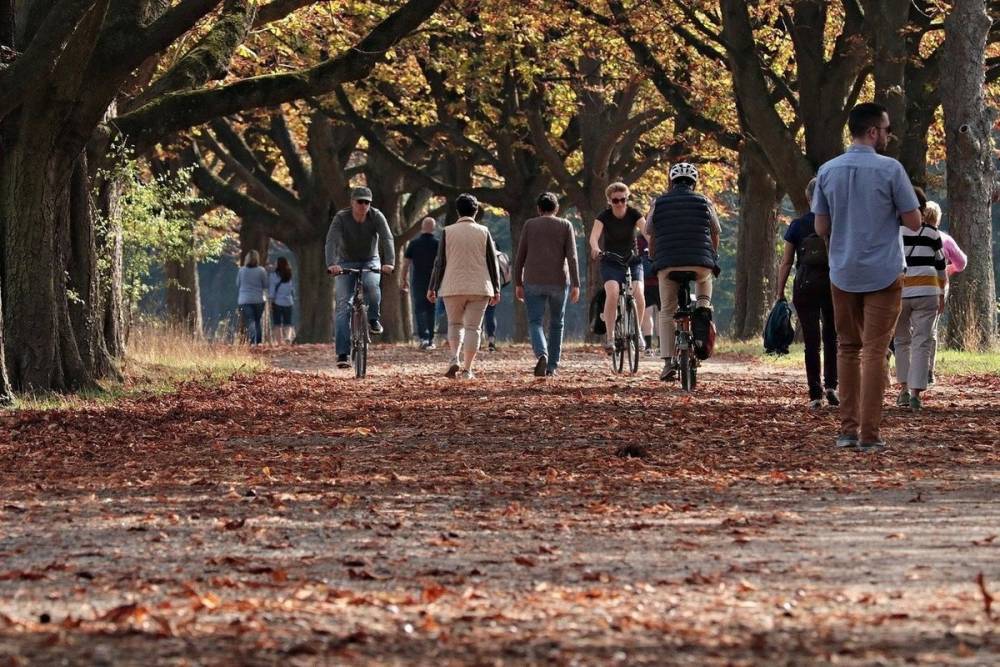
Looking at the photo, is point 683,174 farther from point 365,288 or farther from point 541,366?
point 365,288

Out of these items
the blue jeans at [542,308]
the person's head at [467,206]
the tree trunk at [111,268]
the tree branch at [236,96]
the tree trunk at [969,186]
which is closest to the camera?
the tree branch at [236,96]

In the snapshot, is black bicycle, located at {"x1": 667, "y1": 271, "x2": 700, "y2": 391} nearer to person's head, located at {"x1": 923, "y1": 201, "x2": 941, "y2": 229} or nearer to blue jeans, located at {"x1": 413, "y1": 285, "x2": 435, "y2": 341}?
person's head, located at {"x1": 923, "y1": 201, "x2": 941, "y2": 229}

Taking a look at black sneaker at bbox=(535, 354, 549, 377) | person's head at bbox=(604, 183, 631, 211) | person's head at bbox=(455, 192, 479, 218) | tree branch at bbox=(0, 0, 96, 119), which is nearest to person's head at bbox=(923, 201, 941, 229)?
person's head at bbox=(604, 183, 631, 211)

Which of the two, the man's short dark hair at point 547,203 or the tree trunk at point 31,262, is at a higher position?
the man's short dark hair at point 547,203

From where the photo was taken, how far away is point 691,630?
5.61 meters

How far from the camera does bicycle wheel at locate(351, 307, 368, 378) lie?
2050 centimetres

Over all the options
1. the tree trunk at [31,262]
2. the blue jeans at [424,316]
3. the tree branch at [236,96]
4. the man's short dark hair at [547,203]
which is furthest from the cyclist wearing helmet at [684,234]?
the blue jeans at [424,316]

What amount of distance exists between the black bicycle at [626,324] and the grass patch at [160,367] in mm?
3963

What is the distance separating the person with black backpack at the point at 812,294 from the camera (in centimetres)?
1493

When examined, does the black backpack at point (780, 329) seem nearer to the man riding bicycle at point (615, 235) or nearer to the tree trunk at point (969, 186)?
the man riding bicycle at point (615, 235)

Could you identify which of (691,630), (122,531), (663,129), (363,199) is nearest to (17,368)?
(363,199)

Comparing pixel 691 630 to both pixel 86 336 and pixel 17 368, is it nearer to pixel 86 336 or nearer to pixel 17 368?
pixel 17 368

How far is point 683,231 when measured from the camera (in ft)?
56.0

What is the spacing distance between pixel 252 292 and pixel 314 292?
15.2ft
